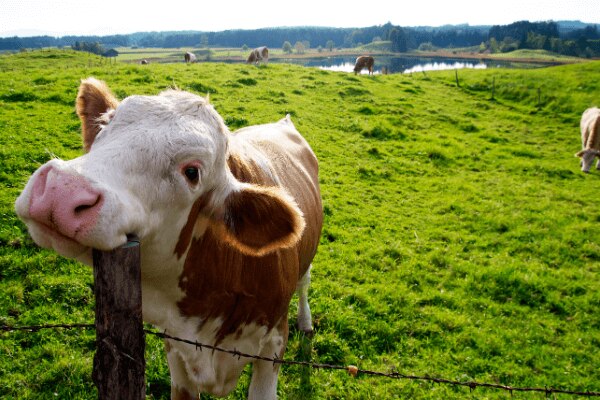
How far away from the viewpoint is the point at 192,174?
2.27 meters

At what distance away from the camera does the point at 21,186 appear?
7043 mm

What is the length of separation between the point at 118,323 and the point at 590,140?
15903 mm

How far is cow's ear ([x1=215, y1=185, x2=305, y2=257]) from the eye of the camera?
246 cm

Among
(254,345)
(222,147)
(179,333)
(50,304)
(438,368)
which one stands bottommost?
(438,368)

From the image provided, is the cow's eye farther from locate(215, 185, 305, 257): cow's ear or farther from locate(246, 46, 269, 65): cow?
locate(246, 46, 269, 65): cow

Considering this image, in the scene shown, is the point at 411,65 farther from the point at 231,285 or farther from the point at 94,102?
the point at 231,285

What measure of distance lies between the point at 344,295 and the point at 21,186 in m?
5.23

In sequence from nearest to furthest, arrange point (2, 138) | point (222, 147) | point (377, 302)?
point (222, 147)
point (377, 302)
point (2, 138)

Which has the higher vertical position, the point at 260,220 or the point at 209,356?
the point at 260,220

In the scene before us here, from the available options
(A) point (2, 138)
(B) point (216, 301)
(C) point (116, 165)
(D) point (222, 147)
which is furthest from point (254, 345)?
(A) point (2, 138)

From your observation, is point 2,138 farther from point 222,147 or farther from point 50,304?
point 222,147

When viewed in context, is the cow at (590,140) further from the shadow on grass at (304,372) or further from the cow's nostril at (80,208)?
the cow's nostril at (80,208)

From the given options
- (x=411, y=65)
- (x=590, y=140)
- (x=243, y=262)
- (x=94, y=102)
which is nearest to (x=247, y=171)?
(x=243, y=262)

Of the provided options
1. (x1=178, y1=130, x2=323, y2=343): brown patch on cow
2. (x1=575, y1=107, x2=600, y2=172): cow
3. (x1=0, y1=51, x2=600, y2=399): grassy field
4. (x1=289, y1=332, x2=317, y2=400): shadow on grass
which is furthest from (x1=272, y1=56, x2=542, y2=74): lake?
(x1=178, y1=130, x2=323, y2=343): brown patch on cow
